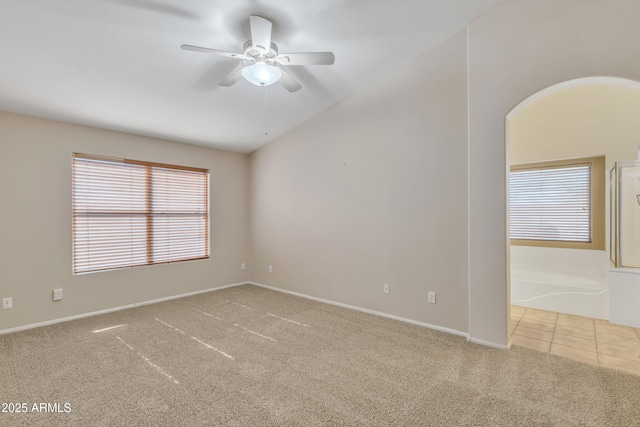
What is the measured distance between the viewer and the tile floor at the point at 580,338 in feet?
8.80

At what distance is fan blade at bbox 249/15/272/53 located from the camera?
2.13 m

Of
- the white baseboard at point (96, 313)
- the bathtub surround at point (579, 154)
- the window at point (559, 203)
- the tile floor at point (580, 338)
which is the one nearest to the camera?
Result: the tile floor at point (580, 338)

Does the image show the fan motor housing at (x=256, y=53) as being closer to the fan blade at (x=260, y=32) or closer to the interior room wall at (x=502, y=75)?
the fan blade at (x=260, y=32)

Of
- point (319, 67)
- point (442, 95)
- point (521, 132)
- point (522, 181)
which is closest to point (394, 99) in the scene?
point (442, 95)

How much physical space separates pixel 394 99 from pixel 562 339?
10.3 ft

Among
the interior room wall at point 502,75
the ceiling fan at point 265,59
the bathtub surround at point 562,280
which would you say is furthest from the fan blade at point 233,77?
the bathtub surround at point 562,280

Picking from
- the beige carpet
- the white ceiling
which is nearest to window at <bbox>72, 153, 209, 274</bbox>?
the white ceiling

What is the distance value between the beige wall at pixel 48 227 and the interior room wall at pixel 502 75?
13.6 feet

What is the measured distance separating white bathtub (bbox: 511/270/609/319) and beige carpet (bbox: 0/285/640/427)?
63.4 inches

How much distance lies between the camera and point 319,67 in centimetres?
332

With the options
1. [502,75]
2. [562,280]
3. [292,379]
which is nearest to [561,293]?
[562,280]

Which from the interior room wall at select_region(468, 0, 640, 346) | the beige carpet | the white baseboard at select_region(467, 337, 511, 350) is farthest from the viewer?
the white baseboard at select_region(467, 337, 511, 350)

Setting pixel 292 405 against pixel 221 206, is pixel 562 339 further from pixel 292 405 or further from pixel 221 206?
pixel 221 206

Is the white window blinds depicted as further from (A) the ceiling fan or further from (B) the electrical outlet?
(A) the ceiling fan
